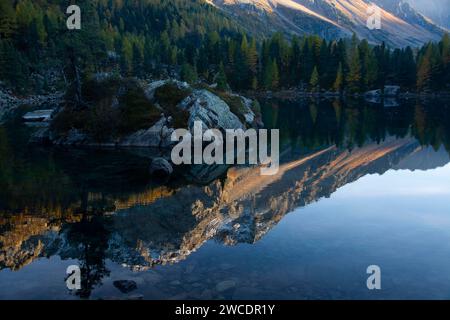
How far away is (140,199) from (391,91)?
125m

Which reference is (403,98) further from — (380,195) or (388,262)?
(388,262)

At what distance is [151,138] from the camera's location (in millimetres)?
43938

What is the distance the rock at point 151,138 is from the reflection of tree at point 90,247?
22.2 meters

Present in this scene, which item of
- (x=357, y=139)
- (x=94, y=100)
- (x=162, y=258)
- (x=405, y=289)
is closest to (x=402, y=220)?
(x=405, y=289)

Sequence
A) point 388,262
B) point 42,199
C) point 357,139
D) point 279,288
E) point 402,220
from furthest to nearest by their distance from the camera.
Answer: point 357,139 < point 42,199 < point 402,220 < point 388,262 < point 279,288

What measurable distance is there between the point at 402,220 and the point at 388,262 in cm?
652

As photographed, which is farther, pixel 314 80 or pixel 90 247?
pixel 314 80

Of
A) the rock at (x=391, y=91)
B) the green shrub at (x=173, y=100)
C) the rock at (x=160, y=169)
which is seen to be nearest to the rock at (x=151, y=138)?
the green shrub at (x=173, y=100)

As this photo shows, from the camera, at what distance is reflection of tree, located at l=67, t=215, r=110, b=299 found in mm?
15103

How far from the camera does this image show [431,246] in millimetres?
18984

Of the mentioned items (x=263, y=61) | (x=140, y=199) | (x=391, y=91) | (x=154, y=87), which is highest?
(x=263, y=61)

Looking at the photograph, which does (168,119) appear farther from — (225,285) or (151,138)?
(225,285)

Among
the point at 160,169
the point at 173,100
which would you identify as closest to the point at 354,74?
the point at 173,100

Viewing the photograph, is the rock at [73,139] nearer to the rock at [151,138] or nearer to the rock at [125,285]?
the rock at [151,138]
